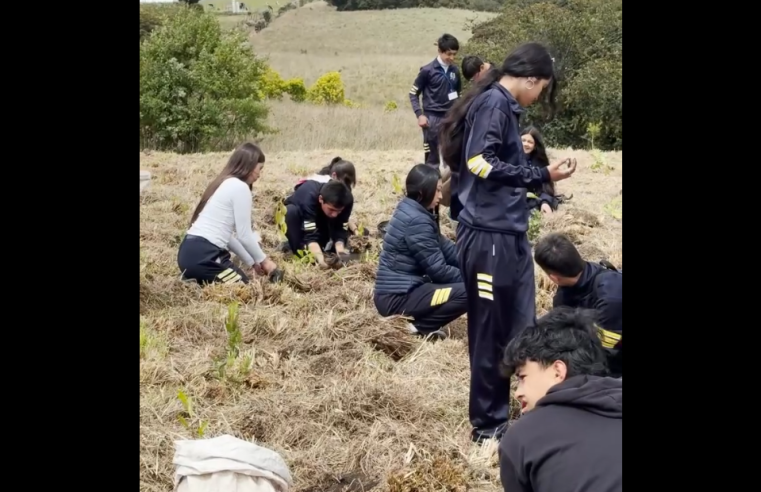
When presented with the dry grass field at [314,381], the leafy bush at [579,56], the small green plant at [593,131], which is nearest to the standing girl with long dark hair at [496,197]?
the dry grass field at [314,381]

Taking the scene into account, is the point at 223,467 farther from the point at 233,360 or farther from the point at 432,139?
the point at 432,139

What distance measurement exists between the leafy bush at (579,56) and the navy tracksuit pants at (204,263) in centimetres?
1256

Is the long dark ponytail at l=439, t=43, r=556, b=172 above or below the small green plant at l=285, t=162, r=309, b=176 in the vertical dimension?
above

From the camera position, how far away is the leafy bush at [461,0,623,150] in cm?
1784

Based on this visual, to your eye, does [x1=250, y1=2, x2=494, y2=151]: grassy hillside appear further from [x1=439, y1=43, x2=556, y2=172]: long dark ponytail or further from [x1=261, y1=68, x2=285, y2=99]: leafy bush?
[x1=439, y1=43, x2=556, y2=172]: long dark ponytail

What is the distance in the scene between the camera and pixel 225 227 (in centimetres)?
558

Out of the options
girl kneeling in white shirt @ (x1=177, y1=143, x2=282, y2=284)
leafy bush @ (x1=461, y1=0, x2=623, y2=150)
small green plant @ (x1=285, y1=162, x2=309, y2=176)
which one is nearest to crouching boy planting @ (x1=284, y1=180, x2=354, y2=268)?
girl kneeling in white shirt @ (x1=177, y1=143, x2=282, y2=284)

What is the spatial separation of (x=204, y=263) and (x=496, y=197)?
2.86m

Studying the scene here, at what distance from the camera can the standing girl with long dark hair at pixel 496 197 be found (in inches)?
129

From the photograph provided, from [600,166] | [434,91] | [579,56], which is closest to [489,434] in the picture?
[434,91]

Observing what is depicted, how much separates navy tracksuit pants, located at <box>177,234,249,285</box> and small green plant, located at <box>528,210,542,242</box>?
2.66 meters

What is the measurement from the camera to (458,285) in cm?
482

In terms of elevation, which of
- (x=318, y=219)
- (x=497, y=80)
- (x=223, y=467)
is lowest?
(x=318, y=219)

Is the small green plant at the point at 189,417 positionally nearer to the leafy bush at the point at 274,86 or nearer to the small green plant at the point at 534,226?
the small green plant at the point at 534,226
